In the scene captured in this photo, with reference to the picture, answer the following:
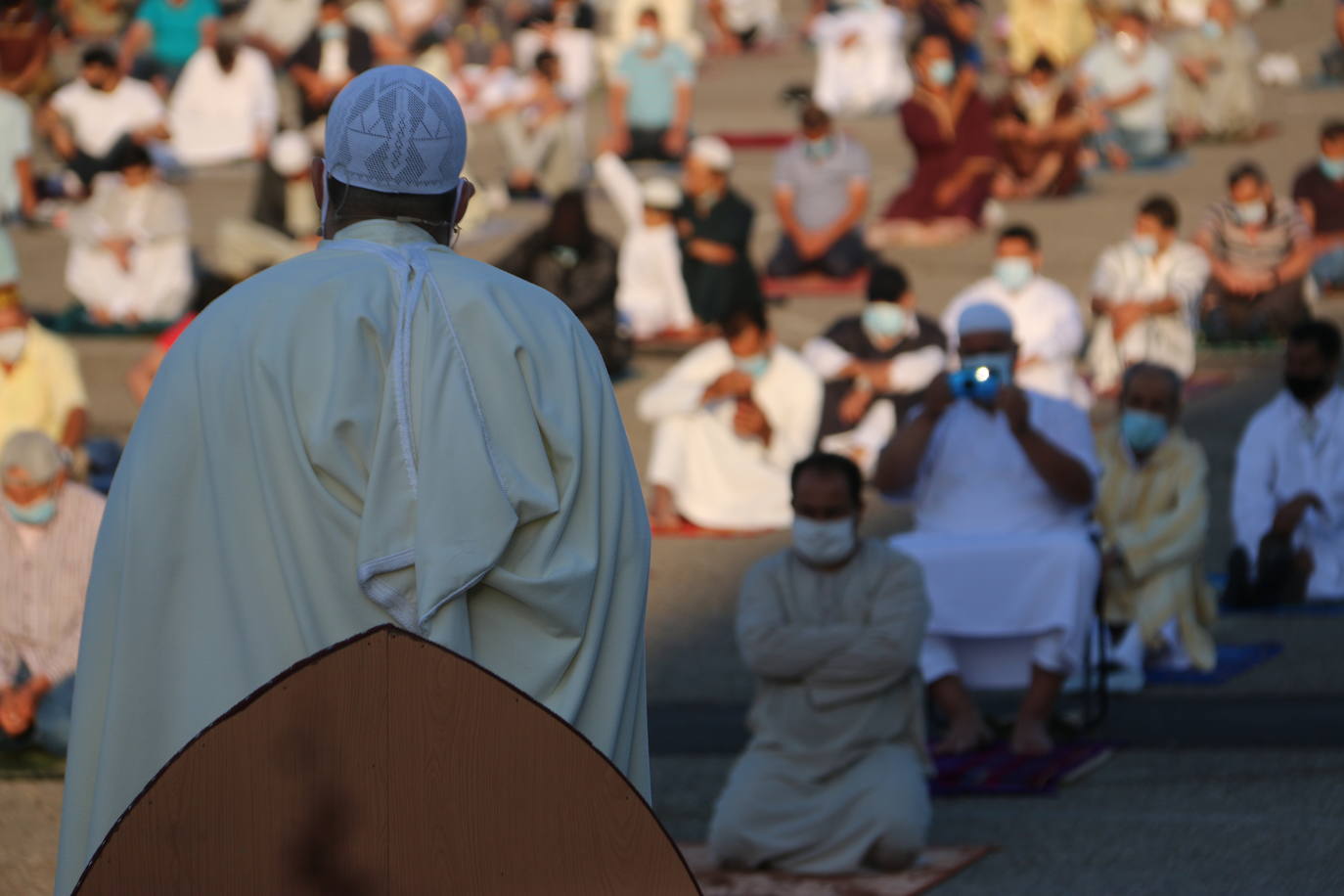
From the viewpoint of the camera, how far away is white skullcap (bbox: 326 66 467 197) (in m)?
3.11

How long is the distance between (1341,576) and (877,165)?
33.9ft

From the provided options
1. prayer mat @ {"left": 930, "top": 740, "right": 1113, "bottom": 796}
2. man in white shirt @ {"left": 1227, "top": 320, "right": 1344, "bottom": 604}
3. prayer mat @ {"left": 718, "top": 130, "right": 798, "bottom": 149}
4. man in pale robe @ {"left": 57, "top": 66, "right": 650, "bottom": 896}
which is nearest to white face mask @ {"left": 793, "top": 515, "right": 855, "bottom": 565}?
prayer mat @ {"left": 930, "top": 740, "right": 1113, "bottom": 796}

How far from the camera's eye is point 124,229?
48.0 ft

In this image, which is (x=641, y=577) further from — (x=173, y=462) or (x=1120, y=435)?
(x=1120, y=435)

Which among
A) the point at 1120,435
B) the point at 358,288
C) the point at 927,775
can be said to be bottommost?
the point at 927,775

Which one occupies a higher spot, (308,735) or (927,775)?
(308,735)

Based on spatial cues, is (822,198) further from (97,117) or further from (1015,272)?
(97,117)

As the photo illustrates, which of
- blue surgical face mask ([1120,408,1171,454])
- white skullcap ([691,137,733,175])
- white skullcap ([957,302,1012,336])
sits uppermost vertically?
white skullcap ([691,137,733,175])

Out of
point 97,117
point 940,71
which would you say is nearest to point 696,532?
point 940,71

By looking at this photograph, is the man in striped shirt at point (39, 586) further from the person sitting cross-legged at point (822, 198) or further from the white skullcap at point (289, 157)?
the person sitting cross-legged at point (822, 198)

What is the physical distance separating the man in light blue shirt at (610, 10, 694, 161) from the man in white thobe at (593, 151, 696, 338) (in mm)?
3979

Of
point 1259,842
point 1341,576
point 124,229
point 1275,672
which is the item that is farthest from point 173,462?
point 124,229

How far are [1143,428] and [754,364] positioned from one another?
261 cm

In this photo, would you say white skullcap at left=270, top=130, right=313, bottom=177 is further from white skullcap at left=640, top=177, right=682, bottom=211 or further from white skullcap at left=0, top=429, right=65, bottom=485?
white skullcap at left=0, top=429, right=65, bottom=485
